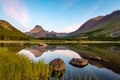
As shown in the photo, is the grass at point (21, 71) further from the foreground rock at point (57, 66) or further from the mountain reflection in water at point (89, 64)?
the foreground rock at point (57, 66)

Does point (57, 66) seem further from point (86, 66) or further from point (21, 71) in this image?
point (21, 71)

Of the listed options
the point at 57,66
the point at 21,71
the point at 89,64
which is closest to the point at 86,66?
the point at 89,64

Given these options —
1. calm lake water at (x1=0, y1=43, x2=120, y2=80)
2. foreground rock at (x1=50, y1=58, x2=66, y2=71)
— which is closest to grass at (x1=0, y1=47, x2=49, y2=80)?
calm lake water at (x1=0, y1=43, x2=120, y2=80)

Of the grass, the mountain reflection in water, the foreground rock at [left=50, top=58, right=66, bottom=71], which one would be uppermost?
the grass

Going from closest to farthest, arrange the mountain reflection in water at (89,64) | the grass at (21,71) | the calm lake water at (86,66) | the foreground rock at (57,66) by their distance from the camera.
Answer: the grass at (21,71), the calm lake water at (86,66), the mountain reflection in water at (89,64), the foreground rock at (57,66)

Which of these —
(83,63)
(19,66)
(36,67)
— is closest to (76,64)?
(83,63)

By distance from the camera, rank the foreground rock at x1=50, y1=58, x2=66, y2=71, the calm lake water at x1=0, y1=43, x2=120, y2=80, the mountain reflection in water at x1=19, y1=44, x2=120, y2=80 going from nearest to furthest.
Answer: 1. the calm lake water at x1=0, y1=43, x2=120, y2=80
2. the mountain reflection in water at x1=19, y1=44, x2=120, y2=80
3. the foreground rock at x1=50, y1=58, x2=66, y2=71

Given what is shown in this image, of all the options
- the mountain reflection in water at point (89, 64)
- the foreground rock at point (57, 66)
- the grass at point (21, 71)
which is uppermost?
the grass at point (21, 71)

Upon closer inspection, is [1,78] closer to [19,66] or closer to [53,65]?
[19,66]

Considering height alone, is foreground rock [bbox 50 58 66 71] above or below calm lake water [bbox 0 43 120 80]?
above

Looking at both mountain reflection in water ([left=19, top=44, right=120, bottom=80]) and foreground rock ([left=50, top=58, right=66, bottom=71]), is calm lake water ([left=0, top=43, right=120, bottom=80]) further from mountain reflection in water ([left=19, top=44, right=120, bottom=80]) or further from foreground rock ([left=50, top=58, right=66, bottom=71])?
foreground rock ([left=50, top=58, right=66, bottom=71])

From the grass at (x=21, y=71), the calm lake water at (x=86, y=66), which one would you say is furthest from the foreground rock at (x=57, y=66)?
the grass at (x=21, y=71)

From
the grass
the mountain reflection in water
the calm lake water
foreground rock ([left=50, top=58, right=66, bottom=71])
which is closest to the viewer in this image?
the grass

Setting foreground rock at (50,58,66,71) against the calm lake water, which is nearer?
the calm lake water
